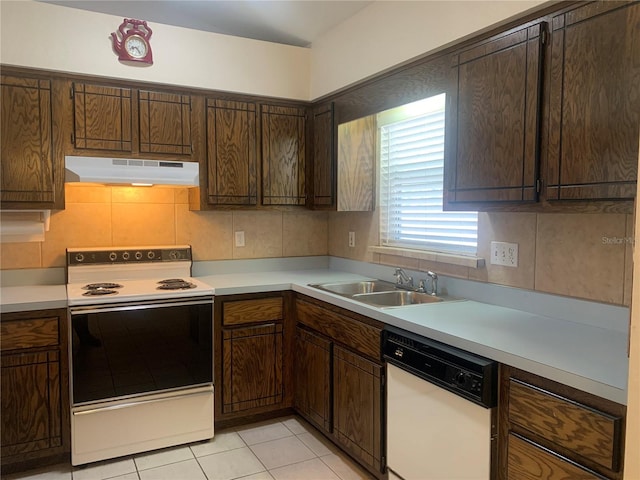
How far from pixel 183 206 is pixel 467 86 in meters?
2.04

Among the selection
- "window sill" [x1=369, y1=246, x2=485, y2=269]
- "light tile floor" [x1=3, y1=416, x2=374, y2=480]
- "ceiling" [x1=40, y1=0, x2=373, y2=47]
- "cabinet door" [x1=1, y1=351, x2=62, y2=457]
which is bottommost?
"light tile floor" [x1=3, y1=416, x2=374, y2=480]

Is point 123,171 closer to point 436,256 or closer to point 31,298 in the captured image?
point 31,298

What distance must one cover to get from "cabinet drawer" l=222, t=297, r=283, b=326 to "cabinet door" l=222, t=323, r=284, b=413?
49 mm

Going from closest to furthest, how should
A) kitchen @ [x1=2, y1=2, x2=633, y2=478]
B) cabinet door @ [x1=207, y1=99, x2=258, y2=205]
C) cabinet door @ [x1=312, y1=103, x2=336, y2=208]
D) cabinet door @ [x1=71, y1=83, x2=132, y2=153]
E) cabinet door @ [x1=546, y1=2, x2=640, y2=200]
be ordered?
cabinet door @ [x1=546, y1=2, x2=640, y2=200], kitchen @ [x1=2, y1=2, x2=633, y2=478], cabinet door @ [x1=71, y1=83, x2=132, y2=153], cabinet door @ [x1=207, y1=99, x2=258, y2=205], cabinet door @ [x1=312, y1=103, x2=336, y2=208]

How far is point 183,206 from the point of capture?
3.33m

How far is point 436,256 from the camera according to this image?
2.69m

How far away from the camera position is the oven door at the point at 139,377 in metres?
2.54

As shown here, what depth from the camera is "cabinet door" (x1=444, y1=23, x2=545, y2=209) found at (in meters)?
1.82

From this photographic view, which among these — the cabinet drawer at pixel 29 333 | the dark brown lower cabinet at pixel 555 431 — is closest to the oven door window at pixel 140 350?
the cabinet drawer at pixel 29 333

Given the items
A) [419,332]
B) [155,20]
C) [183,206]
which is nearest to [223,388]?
[183,206]

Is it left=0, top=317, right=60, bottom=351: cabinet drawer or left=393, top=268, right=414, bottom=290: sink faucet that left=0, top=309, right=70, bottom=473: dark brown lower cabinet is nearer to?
left=0, top=317, right=60, bottom=351: cabinet drawer

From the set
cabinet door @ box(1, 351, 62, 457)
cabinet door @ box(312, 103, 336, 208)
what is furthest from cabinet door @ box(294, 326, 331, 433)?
cabinet door @ box(1, 351, 62, 457)

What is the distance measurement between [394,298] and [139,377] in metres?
1.49

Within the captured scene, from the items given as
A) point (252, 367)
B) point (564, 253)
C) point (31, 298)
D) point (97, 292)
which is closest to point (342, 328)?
point (252, 367)
